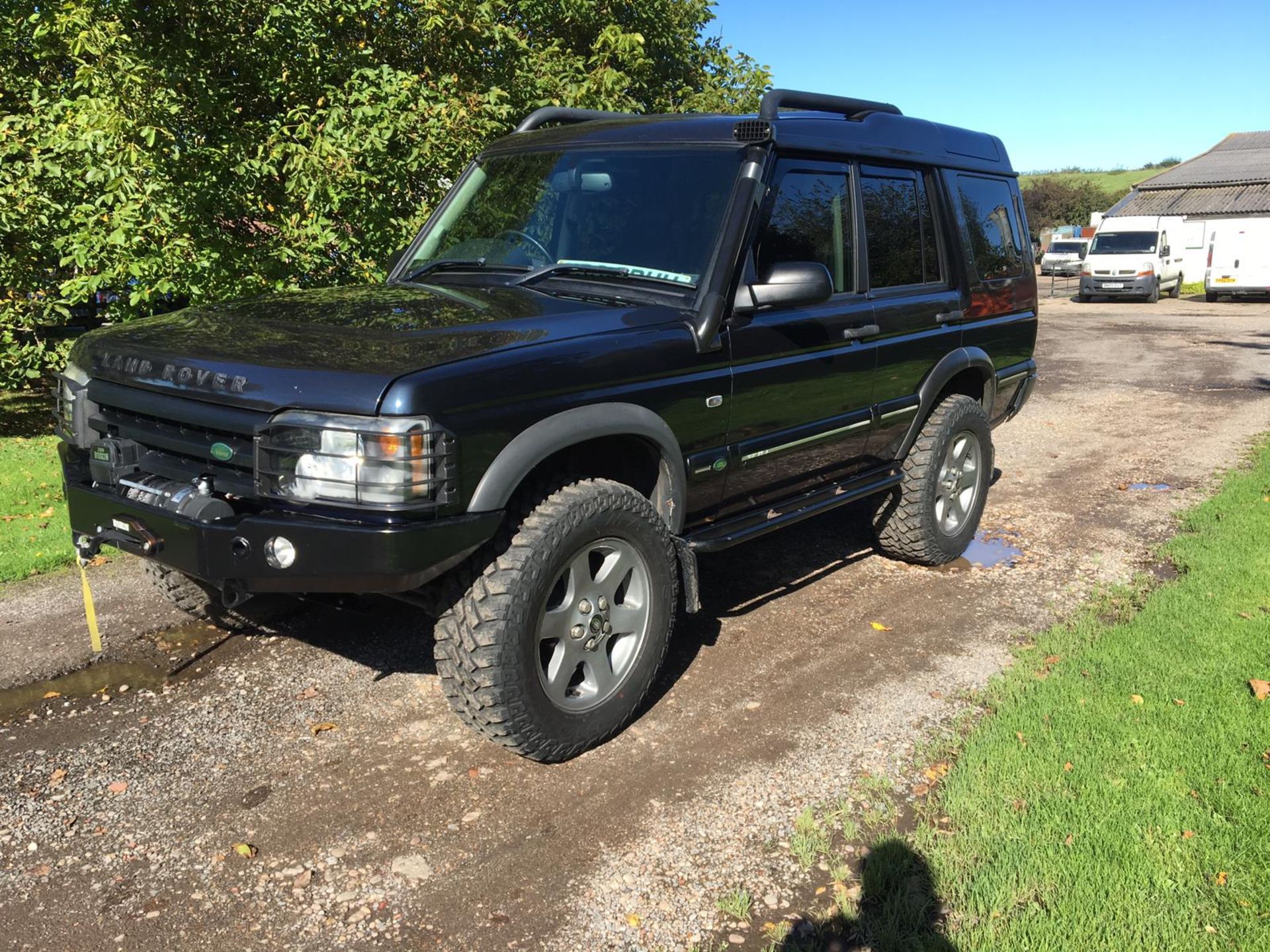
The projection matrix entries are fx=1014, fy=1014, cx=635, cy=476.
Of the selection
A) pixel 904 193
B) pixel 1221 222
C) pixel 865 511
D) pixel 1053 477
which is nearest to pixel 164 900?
pixel 904 193

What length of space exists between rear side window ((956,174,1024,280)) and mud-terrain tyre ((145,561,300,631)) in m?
4.19

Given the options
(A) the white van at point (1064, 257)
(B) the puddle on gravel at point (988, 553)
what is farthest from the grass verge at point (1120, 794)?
(A) the white van at point (1064, 257)

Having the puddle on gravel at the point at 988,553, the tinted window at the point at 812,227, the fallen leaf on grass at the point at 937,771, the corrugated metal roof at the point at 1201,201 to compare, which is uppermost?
the corrugated metal roof at the point at 1201,201

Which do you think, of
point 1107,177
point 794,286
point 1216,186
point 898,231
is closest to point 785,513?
point 794,286

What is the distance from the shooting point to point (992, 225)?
239 inches

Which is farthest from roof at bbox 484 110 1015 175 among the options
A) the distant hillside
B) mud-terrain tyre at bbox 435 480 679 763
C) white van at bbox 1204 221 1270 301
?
the distant hillside

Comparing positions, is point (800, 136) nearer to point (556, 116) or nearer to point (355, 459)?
point (556, 116)

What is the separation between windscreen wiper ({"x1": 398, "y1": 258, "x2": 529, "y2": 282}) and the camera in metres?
4.45

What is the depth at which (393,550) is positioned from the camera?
304 centimetres

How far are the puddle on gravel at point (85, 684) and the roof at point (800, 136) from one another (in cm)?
292

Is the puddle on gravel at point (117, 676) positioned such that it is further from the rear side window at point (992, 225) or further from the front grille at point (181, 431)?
the rear side window at point (992, 225)

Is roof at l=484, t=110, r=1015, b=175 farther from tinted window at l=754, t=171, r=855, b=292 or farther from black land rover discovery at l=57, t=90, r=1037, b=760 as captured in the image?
tinted window at l=754, t=171, r=855, b=292

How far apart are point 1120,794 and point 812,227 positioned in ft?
8.55

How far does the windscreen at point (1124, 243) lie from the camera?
91.8 ft
